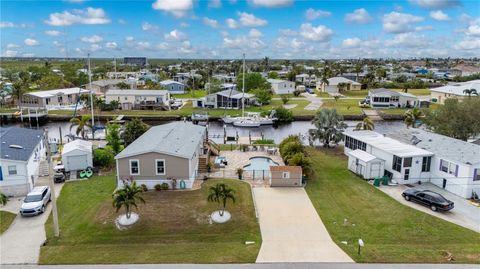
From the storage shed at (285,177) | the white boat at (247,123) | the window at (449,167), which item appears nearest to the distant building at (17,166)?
the storage shed at (285,177)

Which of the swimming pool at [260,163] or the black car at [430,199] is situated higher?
the black car at [430,199]

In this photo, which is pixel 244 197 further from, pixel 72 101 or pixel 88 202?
pixel 72 101

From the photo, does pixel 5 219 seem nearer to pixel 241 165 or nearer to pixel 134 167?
pixel 134 167

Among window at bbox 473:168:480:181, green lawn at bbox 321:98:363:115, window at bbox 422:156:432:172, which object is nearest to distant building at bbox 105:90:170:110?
green lawn at bbox 321:98:363:115

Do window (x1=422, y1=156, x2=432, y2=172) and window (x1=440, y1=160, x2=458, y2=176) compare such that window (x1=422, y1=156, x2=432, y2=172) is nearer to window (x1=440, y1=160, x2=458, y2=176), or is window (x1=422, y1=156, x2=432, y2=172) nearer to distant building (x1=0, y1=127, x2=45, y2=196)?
window (x1=440, y1=160, x2=458, y2=176)

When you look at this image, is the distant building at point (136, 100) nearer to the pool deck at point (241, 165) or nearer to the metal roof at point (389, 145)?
the pool deck at point (241, 165)

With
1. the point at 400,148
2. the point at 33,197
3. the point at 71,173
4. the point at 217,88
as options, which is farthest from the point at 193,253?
the point at 217,88
